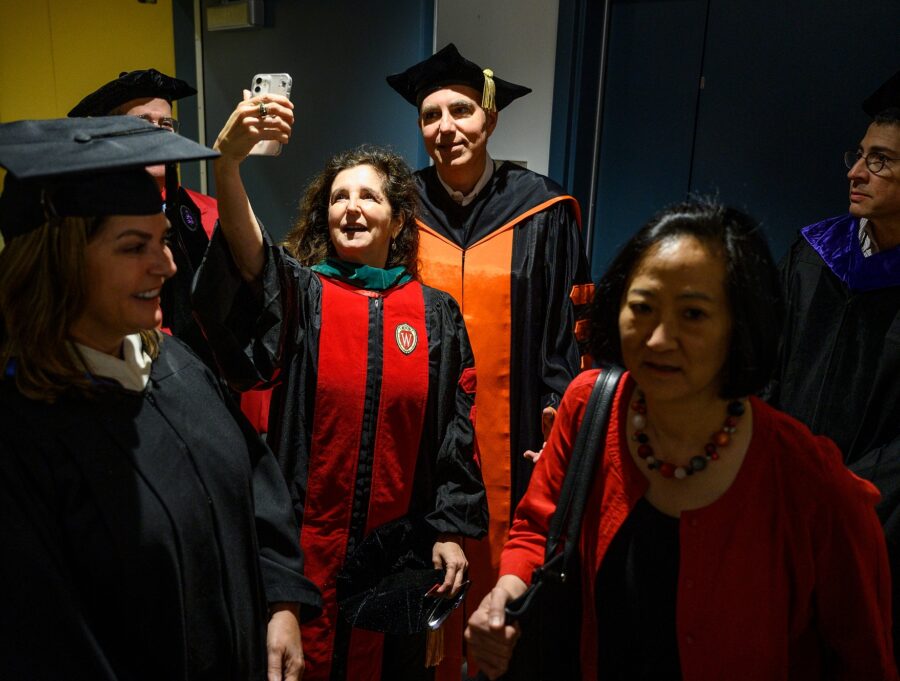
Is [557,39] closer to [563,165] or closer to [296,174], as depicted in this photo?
[563,165]

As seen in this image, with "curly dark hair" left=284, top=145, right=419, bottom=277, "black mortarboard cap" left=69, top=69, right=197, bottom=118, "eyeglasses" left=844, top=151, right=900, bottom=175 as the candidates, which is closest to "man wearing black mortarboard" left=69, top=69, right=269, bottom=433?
"black mortarboard cap" left=69, top=69, right=197, bottom=118

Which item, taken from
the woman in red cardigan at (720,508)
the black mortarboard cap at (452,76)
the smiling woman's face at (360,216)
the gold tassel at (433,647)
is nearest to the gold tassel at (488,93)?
the black mortarboard cap at (452,76)

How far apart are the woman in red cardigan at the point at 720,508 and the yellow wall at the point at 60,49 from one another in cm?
344

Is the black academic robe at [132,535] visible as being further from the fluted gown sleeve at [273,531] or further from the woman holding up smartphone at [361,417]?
the woman holding up smartphone at [361,417]

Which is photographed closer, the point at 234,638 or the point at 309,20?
the point at 234,638

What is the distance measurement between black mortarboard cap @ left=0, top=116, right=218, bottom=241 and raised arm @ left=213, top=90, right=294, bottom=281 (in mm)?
306

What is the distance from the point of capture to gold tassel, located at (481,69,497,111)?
2430mm

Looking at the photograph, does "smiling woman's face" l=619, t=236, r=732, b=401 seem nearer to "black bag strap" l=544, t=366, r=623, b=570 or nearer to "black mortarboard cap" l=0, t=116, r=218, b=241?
"black bag strap" l=544, t=366, r=623, b=570

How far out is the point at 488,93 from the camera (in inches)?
95.8

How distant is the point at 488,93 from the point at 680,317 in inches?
57.6

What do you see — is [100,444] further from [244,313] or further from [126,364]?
[244,313]

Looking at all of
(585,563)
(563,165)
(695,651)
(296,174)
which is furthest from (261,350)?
(296,174)

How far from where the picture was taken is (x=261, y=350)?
1.68 metres

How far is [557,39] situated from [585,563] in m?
2.45
